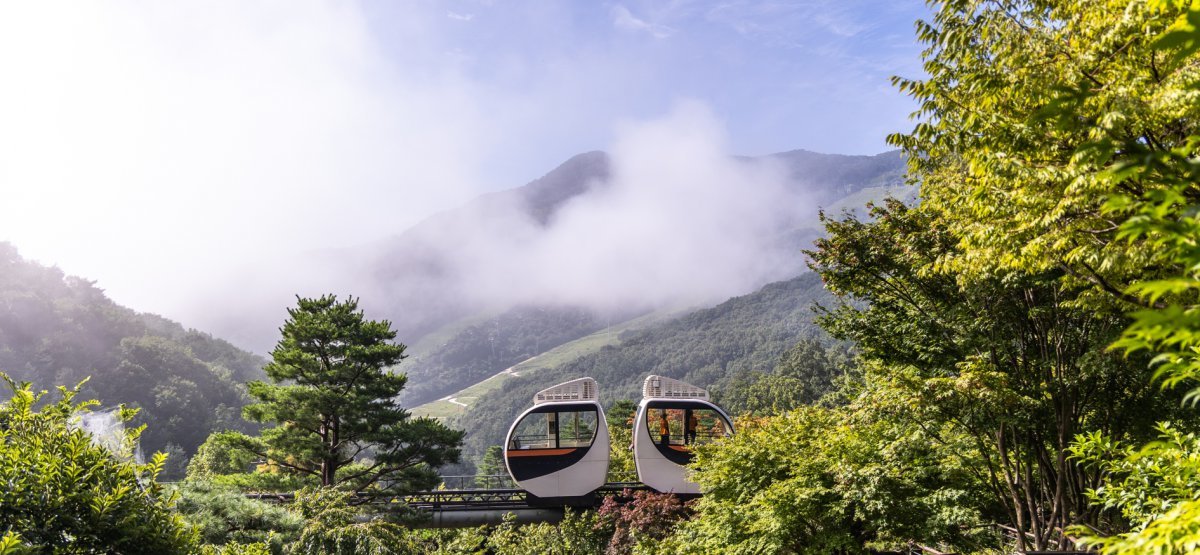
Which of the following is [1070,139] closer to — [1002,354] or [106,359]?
[1002,354]

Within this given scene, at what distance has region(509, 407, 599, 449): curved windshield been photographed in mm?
17797

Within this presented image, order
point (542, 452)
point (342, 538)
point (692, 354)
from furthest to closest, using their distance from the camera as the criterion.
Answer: point (692, 354) < point (542, 452) < point (342, 538)


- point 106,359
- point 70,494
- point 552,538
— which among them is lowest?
point 552,538

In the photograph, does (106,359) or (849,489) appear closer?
(849,489)

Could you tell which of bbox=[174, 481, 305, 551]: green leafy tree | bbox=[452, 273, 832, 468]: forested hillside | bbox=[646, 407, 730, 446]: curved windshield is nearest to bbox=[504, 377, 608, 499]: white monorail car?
bbox=[646, 407, 730, 446]: curved windshield

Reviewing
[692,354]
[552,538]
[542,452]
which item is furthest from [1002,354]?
[692,354]

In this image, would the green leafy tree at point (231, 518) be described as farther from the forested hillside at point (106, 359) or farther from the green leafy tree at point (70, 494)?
the forested hillside at point (106, 359)

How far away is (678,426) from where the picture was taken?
18469 mm

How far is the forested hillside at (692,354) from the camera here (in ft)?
349

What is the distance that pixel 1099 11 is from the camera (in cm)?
441

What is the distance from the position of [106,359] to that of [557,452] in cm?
9265

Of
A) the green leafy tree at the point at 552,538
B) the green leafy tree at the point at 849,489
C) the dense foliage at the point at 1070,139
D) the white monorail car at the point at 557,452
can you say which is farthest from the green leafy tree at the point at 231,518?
the white monorail car at the point at 557,452

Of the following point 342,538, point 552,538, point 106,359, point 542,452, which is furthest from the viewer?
point 106,359

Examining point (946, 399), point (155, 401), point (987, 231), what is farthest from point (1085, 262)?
point (155, 401)
